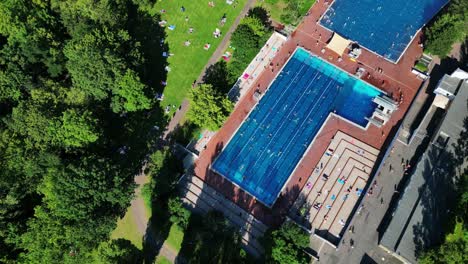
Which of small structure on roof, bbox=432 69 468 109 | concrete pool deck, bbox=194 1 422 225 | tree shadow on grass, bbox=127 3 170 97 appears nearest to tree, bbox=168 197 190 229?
concrete pool deck, bbox=194 1 422 225

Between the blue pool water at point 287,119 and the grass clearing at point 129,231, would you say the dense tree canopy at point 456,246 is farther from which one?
the grass clearing at point 129,231

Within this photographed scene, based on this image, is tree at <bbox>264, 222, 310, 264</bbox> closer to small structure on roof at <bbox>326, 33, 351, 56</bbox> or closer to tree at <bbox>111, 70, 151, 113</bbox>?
tree at <bbox>111, 70, 151, 113</bbox>

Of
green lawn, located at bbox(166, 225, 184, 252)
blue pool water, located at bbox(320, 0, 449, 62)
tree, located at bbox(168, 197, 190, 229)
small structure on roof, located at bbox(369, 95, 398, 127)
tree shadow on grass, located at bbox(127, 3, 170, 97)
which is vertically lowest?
green lawn, located at bbox(166, 225, 184, 252)

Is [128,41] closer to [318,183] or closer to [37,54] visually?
[37,54]

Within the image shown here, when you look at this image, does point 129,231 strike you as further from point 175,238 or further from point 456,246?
point 456,246

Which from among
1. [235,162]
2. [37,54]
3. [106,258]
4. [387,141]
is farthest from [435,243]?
[37,54]

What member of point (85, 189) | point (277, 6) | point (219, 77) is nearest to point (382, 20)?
point (277, 6)
